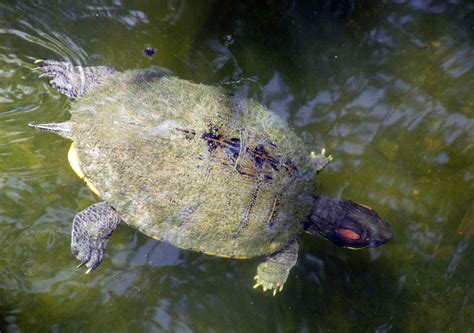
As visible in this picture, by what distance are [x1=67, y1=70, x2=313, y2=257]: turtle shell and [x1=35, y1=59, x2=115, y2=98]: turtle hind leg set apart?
1.09 ft

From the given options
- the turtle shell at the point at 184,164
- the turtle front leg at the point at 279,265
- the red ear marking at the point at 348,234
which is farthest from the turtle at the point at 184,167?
the red ear marking at the point at 348,234

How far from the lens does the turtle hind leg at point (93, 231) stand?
284 cm

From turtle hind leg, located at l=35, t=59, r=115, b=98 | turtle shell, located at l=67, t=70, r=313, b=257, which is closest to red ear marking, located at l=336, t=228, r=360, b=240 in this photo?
turtle shell, located at l=67, t=70, r=313, b=257

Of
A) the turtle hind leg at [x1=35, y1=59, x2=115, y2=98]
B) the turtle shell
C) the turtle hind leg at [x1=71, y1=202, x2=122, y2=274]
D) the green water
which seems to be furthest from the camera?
the green water

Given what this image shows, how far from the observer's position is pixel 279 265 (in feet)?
10.3

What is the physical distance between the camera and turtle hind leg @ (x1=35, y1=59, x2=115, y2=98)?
3092 millimetres

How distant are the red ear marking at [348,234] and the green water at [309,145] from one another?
0.27 metres

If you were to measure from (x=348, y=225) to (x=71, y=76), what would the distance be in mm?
2350

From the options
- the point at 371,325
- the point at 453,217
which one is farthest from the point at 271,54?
the point at 371,325

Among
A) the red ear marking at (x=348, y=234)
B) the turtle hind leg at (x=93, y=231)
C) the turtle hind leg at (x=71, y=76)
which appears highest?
the turtle hind leg at (x=71, y=76)

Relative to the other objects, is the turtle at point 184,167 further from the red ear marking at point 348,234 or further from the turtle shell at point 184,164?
the red ear marking at point 348,234

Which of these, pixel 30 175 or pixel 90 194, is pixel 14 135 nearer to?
pixel 30 175

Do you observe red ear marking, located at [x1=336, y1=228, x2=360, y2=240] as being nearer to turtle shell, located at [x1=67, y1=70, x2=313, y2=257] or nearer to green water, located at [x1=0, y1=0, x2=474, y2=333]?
green water, located at [x1=0, y1=0, x2=474, y2=333]

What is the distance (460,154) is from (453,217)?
530mm
